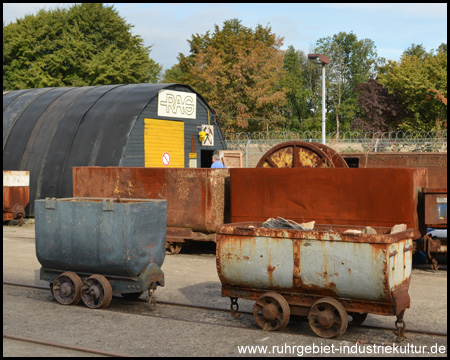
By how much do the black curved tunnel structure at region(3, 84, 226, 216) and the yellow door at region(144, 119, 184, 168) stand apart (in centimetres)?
14

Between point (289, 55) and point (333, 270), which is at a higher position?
point (289, 55)

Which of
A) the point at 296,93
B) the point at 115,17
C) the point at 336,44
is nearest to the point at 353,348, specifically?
the point at 115,17

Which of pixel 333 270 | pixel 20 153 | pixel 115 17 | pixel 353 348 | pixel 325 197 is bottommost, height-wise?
pixel 353 348

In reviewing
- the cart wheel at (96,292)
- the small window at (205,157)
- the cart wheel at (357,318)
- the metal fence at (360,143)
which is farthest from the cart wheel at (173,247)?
the small window at (205,157)

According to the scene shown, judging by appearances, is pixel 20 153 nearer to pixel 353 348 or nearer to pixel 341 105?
pixel 353 348

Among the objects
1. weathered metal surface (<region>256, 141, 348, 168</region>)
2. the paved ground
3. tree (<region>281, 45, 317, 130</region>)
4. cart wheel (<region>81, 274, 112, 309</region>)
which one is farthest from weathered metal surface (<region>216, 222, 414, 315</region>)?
tree (<region>281, 45, 317, 130</region>)

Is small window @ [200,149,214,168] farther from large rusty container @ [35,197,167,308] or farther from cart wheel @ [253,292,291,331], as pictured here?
cart wheel @ [253,292,291,331]

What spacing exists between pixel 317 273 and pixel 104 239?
3.33m

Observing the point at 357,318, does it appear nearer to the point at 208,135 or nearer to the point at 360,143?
the point at 360,143

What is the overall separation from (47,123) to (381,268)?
19.0 metres

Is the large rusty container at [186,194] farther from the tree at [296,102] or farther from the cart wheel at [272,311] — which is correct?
the tree at [296,102]

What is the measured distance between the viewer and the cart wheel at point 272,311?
24.0 ft

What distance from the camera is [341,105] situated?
61344 mm

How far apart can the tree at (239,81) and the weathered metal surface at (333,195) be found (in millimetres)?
30487
